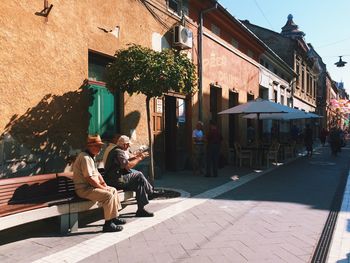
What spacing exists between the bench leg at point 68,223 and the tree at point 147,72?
9.56 feet

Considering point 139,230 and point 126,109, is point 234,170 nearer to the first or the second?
point 126,109

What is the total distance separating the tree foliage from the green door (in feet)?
2.98

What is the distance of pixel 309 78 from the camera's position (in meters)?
42.2

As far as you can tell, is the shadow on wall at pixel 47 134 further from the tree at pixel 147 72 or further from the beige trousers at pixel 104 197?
the beige trousers at pixel 104 197

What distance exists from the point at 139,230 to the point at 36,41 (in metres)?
3.73

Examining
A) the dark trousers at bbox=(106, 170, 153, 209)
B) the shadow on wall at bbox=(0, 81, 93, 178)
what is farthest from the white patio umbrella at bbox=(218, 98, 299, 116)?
the dark trousers at bbox=(106, 170, 153, 209)

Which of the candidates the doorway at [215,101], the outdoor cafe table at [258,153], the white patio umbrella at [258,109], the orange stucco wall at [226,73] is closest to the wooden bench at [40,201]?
the white patio umbrella at [258,109]

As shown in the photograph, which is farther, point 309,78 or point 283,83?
point 309,78

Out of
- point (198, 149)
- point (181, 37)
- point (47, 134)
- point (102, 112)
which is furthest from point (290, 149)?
point (47, 134)

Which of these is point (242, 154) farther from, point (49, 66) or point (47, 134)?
point (49, 66)

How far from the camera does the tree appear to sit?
7590 mm

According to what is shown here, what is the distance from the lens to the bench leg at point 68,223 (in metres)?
5.64

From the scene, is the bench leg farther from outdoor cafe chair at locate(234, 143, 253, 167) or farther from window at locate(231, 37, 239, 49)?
window at locate(231, 37, 239, 49)

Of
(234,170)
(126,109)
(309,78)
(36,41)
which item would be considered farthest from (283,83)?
(36,41)
